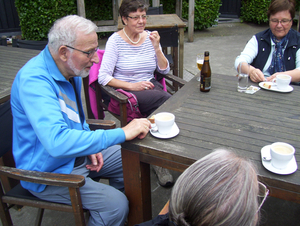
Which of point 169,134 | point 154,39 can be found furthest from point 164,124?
point 154,39

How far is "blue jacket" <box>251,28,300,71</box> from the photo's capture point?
2471mm

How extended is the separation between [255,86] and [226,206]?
1.62 m

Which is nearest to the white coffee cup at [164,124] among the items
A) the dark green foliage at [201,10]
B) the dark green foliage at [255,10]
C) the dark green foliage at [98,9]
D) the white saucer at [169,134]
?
the white saucer at [169,134]

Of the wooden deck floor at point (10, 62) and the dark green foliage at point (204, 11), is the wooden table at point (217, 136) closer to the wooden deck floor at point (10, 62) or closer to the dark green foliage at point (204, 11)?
the wooden deck floor at point (10, 62)

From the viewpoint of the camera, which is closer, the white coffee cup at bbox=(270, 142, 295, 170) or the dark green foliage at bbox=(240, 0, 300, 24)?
the white coffee cup at bbox=(270, 142, 295, 170)

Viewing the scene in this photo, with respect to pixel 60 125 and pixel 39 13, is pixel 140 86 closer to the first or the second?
pixel 60 125

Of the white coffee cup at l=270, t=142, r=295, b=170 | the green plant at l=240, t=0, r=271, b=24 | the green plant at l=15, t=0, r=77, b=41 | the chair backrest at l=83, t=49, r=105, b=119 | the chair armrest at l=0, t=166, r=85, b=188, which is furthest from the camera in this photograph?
the green plant at l=240, t=0, r=271, b=24

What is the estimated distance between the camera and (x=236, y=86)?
7.20 ft

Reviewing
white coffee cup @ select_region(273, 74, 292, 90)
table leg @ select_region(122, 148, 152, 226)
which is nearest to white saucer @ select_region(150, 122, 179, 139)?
table leg @ select_region(122, 148, 152, 226)

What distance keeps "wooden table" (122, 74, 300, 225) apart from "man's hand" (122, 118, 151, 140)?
0.04m

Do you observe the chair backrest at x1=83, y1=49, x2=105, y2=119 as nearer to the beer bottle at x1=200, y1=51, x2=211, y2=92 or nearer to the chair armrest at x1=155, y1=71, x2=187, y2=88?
the chair armrest at x1=155, y1=71, x2=187, y2=88

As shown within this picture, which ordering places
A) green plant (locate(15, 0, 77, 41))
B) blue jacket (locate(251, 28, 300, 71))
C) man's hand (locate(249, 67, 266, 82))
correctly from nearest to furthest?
Result: man's hand (locate(249, 67, 266, 82)), blue jacket (locate(251, 28, 300, 71)), green plant (locate(15, 0, 77, 41))

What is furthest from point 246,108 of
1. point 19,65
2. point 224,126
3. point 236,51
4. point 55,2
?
point 55,2

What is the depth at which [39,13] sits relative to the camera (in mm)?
5992
